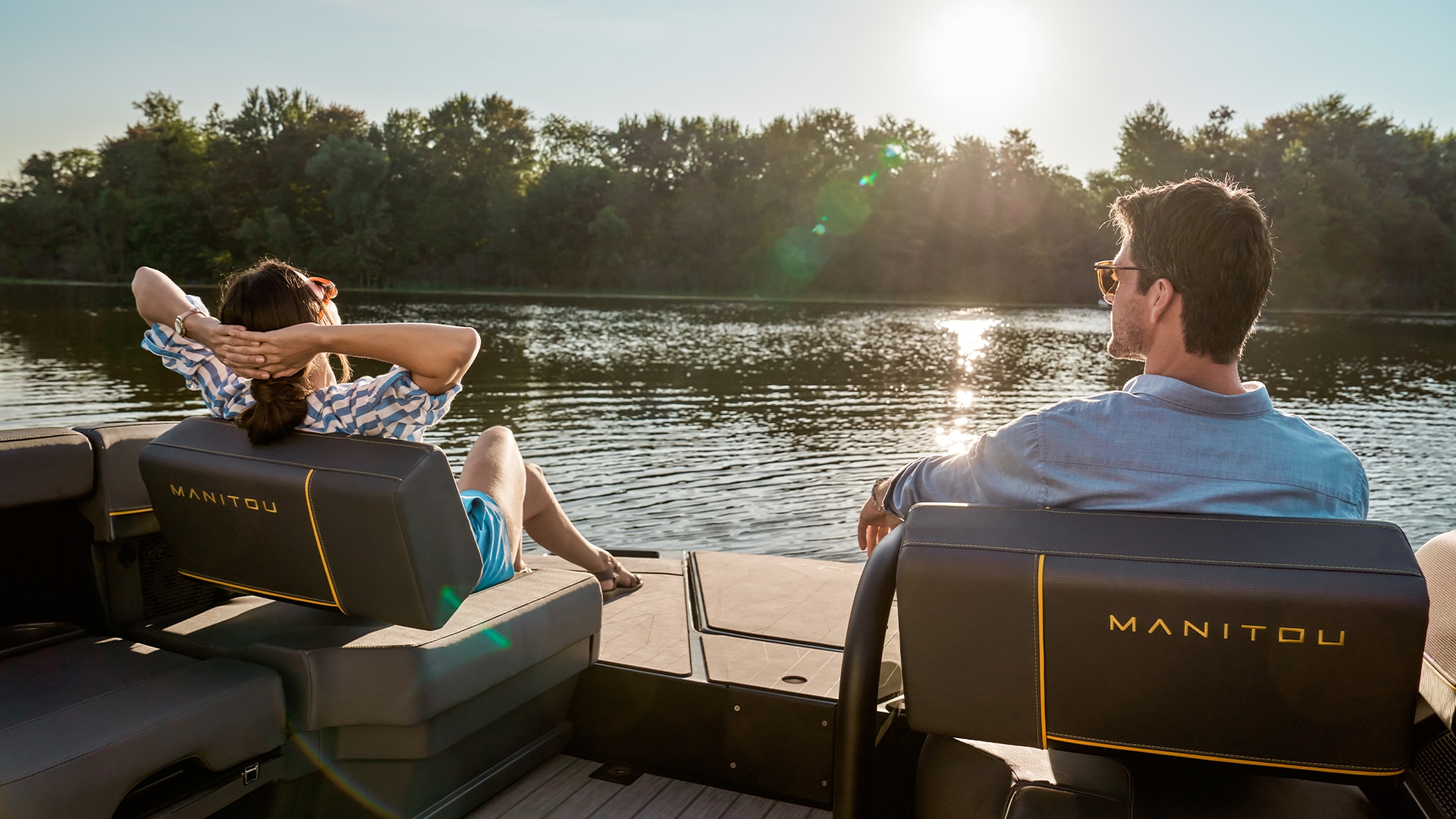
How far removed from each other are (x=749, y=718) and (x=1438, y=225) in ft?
200

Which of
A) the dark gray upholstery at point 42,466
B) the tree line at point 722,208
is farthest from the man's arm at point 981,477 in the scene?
the tree line at point 722,208

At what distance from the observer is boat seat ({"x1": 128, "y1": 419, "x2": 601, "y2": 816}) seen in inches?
68.7

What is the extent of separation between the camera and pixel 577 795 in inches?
83.9

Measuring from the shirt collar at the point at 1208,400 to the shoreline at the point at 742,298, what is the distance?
46763mm

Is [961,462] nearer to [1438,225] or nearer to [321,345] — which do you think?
[321,345]

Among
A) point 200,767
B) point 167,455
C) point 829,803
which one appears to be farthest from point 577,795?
point 167,455

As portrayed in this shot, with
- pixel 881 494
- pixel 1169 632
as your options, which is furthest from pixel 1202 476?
pixel 881 494

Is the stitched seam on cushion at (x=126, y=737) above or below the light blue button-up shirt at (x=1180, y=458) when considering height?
below

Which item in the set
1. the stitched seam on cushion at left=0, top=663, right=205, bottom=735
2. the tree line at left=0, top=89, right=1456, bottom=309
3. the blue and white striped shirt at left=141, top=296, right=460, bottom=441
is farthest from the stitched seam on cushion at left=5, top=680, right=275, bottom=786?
the tree line at left=0, top=89, right=1456, bottom=309

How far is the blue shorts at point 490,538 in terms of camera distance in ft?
7.25

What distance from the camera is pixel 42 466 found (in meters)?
1.91

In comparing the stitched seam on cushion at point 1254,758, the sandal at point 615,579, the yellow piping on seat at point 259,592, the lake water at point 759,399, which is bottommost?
the lake water at point 759,399

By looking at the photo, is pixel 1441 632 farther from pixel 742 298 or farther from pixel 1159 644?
pixel 742 298

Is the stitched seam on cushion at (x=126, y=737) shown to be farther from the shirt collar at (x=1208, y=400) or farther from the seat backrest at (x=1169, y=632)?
the shirt collar at (x=1208, y=400)
